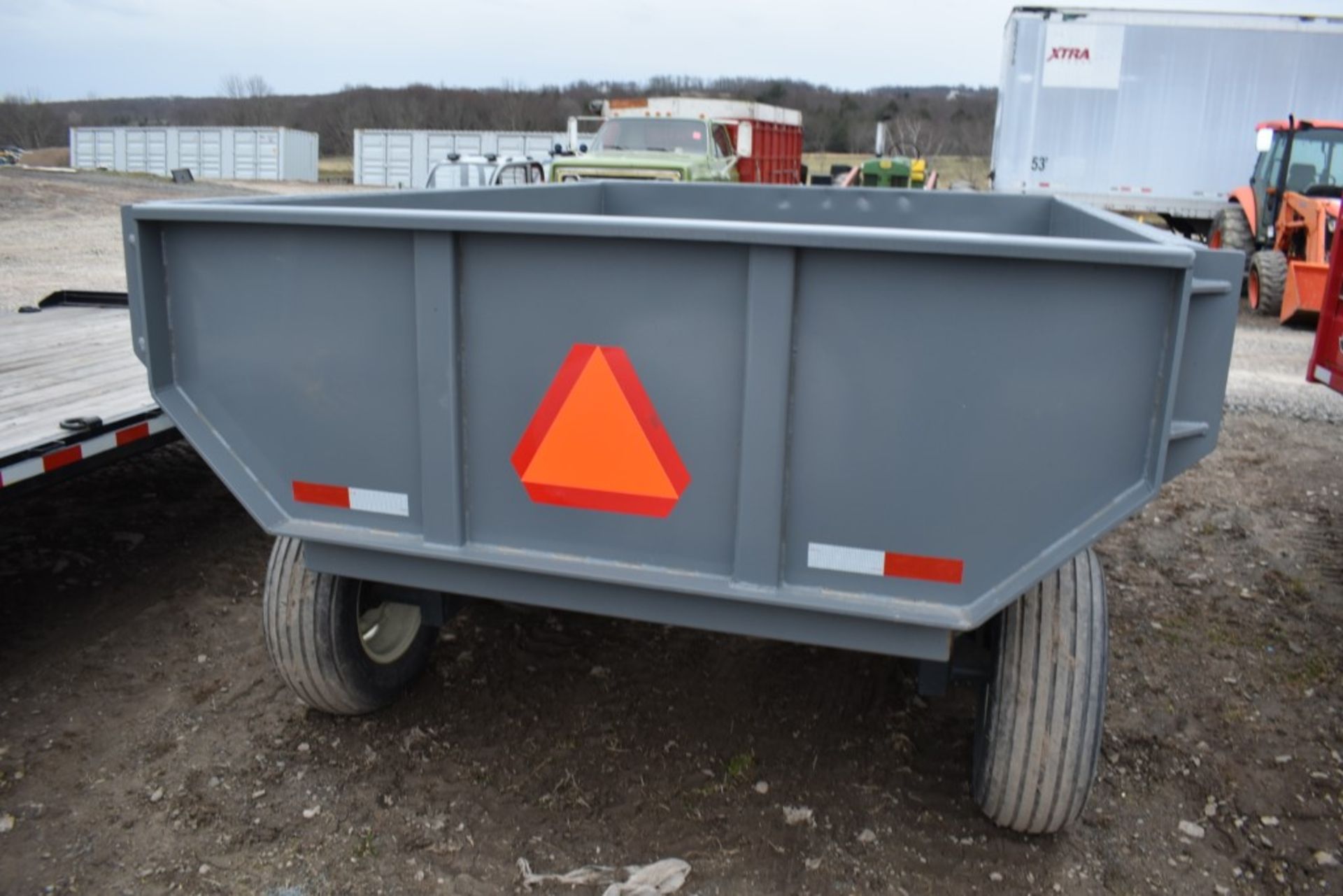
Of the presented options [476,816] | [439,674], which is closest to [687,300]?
[476,816]

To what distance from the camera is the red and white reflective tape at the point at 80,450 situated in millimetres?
3430

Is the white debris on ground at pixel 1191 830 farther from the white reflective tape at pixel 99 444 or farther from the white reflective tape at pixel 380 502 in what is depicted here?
the white reflective tape at pixel 99 444

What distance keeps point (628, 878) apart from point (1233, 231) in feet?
45.4

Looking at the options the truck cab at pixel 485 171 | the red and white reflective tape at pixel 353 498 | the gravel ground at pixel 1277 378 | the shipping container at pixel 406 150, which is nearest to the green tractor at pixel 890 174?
the truck cab at pixel 485 171

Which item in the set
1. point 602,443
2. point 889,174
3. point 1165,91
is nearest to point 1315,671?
point 602,443

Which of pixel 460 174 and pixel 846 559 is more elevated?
pixel 460 174

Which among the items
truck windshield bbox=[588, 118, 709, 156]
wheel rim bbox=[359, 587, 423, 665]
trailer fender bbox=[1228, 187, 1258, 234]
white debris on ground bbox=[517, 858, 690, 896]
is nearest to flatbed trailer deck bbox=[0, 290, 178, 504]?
wheel rim bbox=[359, 587, 423, 665]

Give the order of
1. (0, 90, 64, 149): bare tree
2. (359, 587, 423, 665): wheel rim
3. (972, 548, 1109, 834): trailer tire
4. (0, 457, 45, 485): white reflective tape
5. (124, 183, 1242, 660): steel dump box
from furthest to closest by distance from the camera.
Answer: (0, 90, 64, 149): bare tree, (359, 587, 423, 665): wheel rim, (0, 457, 45, 485): white reflective tape, (972, 548, 1109, 834): trailer tire, (124, 183, 1242, 660): steel dump box

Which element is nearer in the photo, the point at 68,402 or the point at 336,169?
the point at 68,402

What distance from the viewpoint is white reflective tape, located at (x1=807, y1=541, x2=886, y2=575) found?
2.47 m

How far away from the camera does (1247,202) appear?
1412 centimetres

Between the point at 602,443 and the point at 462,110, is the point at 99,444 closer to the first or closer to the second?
the point at 602,443

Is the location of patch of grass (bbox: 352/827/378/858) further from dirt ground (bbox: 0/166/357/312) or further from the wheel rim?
dirt ground (bbox: 0/166/357/312)

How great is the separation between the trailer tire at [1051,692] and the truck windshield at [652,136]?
13377mm
